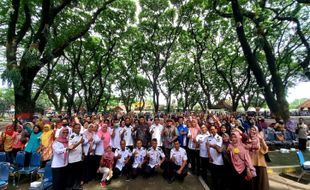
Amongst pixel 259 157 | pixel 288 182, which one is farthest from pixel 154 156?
pixel 288 182

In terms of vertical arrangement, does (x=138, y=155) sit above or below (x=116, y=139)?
below

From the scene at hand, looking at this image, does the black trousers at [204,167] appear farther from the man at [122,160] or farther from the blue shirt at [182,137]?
the man at [122,160]

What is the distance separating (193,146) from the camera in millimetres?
7281

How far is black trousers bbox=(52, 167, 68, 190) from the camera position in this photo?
5.24m

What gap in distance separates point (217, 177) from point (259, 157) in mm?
1279

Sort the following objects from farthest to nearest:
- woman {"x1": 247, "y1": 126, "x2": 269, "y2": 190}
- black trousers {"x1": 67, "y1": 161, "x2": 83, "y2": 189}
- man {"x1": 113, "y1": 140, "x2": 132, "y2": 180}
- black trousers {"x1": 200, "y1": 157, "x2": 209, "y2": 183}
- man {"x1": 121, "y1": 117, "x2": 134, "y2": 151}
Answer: man {"x1": 121, "y1": 117, "x2": 134, "y2": 151}, man {"x1": 113, "y1": 140, "x2": 132, "y2": 180}, black trousers {"x1": 200, "y1": 157, "x2": 209, "y2": 183}, black trousers {"x1": 67, "y1": 161, "x2": 83, "y2": 189}, woman {"x1": 247, "y1": 126, "x2": 269, "y2": 190}

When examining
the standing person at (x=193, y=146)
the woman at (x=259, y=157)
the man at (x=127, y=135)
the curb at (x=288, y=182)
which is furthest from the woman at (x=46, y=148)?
the curb at (x=288, y=182)

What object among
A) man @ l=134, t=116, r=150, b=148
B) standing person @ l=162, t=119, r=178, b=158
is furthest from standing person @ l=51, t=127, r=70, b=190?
standing person @ l=162, t=119, r=178, b=158

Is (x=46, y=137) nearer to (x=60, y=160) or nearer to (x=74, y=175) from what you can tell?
(x=74, y=175)

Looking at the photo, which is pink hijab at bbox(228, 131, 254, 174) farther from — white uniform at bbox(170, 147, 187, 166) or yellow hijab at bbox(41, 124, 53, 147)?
yellow hijab at bbox(41, 124, 53, 147)

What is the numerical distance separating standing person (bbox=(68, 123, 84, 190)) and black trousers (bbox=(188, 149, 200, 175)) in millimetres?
3551

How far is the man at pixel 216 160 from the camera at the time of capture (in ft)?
20.0

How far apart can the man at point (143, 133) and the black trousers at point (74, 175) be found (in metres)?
2.35

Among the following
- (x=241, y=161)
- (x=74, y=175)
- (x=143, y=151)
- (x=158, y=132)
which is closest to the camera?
(x=241, y=161)
